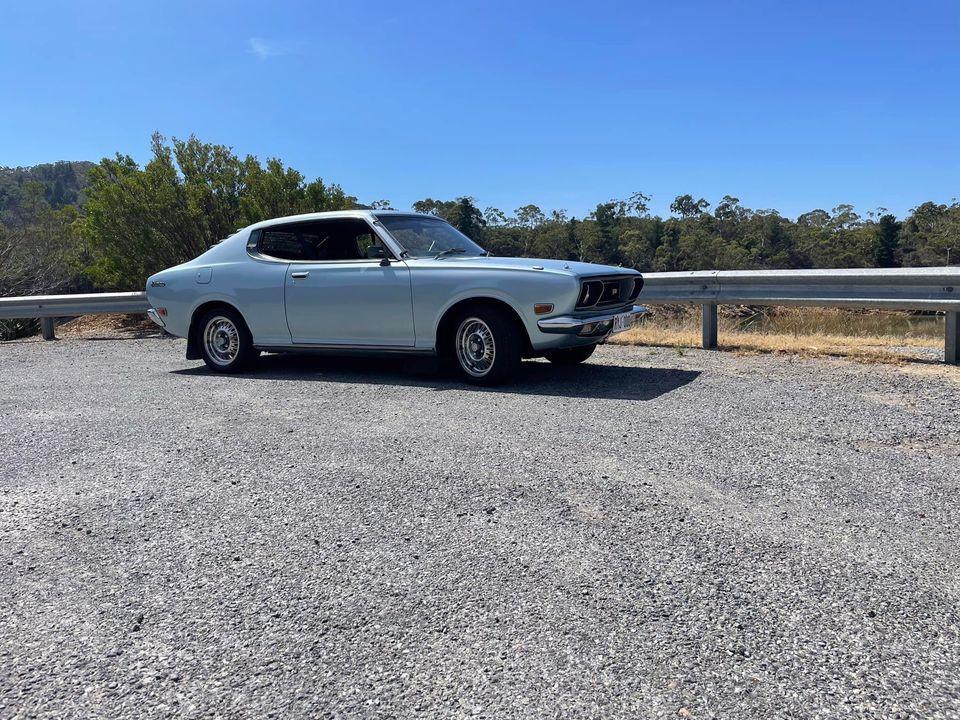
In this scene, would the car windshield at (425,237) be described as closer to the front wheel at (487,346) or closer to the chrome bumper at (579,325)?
the front wheel at (487,346)

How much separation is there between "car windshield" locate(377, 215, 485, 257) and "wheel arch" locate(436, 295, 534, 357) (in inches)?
30.9

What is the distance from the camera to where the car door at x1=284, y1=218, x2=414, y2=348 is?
688 centimetres

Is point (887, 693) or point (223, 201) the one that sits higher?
point (223, 201)

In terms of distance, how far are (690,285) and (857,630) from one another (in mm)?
6719

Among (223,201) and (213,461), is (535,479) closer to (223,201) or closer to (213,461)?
(213,461)

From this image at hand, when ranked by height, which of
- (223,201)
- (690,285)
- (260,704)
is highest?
(223,201)

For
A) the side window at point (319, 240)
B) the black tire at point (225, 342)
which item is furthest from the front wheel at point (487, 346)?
the black tire at point (225, 342)

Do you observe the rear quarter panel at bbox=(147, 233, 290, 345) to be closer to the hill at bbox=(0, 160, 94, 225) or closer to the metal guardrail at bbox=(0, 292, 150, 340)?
the metal guardrail at bbox=(0, 292, 150, 340)

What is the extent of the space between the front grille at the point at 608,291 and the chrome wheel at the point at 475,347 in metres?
0.82

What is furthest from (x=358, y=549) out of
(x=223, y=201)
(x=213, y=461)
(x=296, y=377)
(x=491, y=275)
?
(x=223, y=201)

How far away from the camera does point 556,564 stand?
109 inches

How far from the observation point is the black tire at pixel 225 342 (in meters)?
7.77

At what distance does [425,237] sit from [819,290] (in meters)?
4.07

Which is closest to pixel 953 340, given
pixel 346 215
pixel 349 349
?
pixel 349 349
